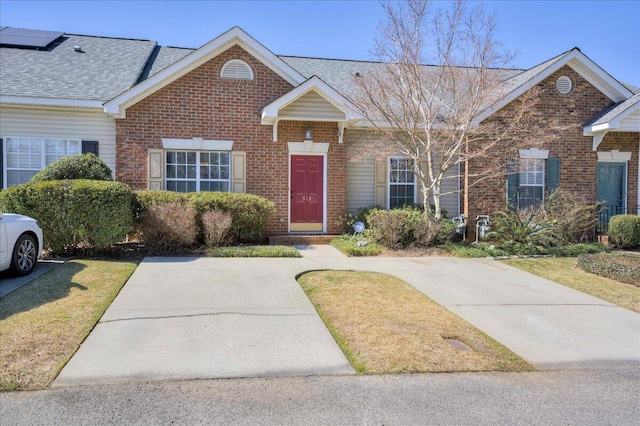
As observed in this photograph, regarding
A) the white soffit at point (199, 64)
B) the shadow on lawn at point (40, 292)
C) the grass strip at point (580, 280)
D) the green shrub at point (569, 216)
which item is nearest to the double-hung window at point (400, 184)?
the green shrub at point (569, 216)

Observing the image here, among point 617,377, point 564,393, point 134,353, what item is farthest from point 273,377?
point 617,377

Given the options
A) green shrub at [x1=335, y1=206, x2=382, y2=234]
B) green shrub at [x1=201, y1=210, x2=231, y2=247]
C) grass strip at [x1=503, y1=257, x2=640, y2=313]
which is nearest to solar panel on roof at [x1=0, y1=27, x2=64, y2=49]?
green shrub at [x1=201, y1=210, x2=231, y2=247]

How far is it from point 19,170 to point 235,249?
654cm

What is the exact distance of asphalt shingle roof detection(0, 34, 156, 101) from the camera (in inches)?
477

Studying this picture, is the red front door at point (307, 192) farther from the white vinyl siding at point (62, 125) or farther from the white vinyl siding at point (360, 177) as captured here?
the white vinyl siding at point (62, 125)

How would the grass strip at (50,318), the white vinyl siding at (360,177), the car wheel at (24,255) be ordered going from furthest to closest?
1. the white vinyl siding at (360,177)
2. the car wheel at (24,255)
3. the grass strip at (50,318)

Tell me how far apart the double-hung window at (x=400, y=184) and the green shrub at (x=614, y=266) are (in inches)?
204

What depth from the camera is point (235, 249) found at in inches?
407

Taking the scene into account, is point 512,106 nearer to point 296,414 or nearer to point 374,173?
point 374,173

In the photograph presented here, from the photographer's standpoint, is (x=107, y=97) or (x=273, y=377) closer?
(x=273, y=377)

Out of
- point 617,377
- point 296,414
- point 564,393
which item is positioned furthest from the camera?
point 617,377

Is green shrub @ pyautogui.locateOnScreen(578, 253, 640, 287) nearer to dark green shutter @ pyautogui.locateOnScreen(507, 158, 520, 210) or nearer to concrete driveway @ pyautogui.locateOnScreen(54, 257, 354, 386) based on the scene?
dark green shutter @ pyautogui.locateOnScreen(507, 158, 520, 210)

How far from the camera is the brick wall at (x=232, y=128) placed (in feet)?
40.0

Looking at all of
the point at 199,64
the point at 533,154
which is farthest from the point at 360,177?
the point at 199,64
